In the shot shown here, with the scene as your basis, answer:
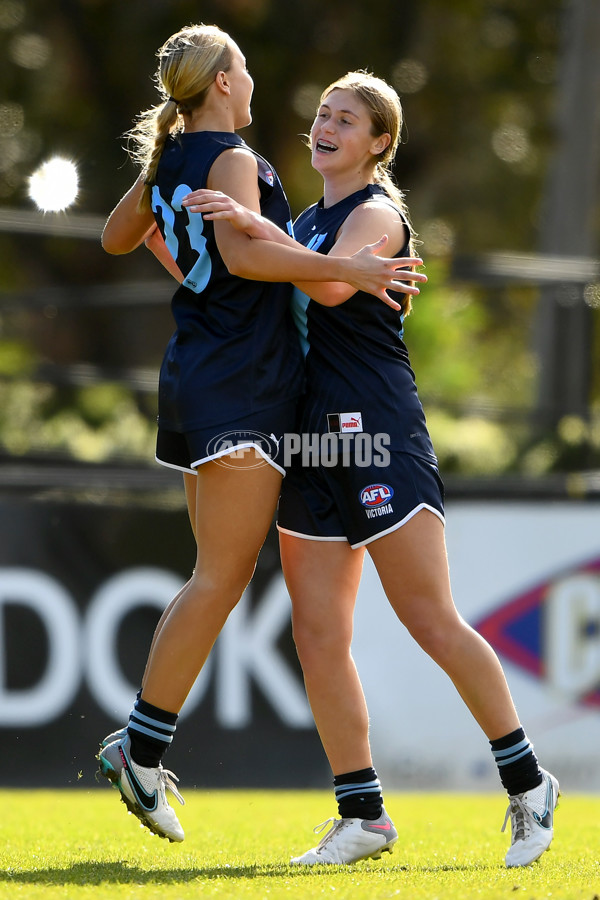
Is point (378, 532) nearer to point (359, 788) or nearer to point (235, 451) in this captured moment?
point (235, 451)

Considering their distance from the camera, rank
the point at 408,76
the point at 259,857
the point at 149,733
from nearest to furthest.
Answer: the point at 149,733
the point at 259,857
the point at 408,76

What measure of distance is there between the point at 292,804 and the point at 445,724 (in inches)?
44.1

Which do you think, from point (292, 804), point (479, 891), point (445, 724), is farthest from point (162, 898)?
point (445, 724)

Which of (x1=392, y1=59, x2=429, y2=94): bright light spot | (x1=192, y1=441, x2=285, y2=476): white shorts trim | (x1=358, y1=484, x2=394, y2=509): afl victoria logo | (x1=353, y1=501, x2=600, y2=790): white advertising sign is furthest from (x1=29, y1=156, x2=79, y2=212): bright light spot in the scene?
(x1=392, y1=59, x2=429, y2=94): bright light spot

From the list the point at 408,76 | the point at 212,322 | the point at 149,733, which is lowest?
the point at 149,733

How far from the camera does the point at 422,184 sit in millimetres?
14367

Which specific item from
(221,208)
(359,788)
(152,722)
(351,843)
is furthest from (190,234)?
(351,843)

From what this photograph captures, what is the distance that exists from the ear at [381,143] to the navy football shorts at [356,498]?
90cm

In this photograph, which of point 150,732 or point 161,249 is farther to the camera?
point 161,249

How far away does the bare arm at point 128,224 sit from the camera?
3.44 meters

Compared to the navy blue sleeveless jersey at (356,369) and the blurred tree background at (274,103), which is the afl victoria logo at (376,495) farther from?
the blurred tree background at (274,103)

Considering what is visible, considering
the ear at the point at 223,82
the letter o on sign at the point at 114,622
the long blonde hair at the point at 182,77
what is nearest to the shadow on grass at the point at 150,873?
the long blonde hair at the point at 182,77

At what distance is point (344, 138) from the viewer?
3385 mm

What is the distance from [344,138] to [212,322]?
2.20ft
